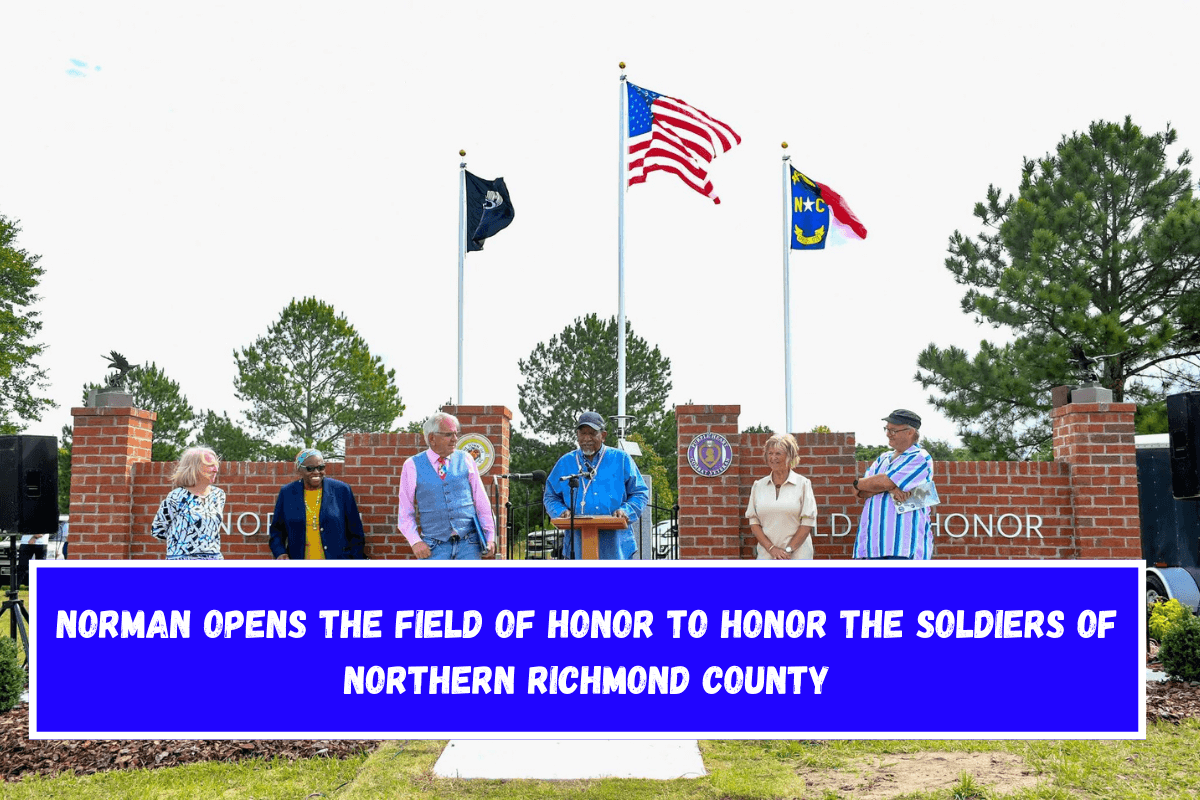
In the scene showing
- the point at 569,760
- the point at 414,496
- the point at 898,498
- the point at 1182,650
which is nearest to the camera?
the point at 569,760

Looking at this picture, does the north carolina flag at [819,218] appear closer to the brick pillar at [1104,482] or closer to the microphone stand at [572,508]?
the brick pillar at [1104,482]

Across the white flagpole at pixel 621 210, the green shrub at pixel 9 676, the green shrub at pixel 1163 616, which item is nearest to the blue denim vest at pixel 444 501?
the green shrub at pixel 9 676

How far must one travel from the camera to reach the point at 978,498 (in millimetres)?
7297

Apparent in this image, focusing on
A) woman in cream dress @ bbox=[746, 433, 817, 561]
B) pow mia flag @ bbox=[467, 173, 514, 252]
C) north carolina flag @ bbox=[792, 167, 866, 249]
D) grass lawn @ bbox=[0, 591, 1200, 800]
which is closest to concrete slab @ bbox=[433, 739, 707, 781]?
grass lawn @ bbox=[0, 591, 1200, 800]

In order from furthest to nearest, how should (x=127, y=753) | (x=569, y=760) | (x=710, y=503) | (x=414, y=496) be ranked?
(x=710, y=503) < (x=414, y=496) < (x=127, y=753) < (x=569, y=760)

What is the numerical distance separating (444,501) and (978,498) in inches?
163

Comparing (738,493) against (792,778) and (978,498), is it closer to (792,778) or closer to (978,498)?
(978,498)

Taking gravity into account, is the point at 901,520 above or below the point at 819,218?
below

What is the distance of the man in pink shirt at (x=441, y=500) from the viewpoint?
577cm

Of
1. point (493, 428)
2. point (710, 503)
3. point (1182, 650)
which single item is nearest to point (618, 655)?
point (710, 503)

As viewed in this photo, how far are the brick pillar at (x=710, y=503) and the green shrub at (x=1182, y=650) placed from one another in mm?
2860

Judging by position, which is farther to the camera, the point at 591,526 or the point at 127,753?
the point at 591,526

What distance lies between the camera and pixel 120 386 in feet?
25.3

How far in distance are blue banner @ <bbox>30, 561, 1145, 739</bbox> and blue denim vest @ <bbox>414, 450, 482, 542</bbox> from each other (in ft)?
7.67
